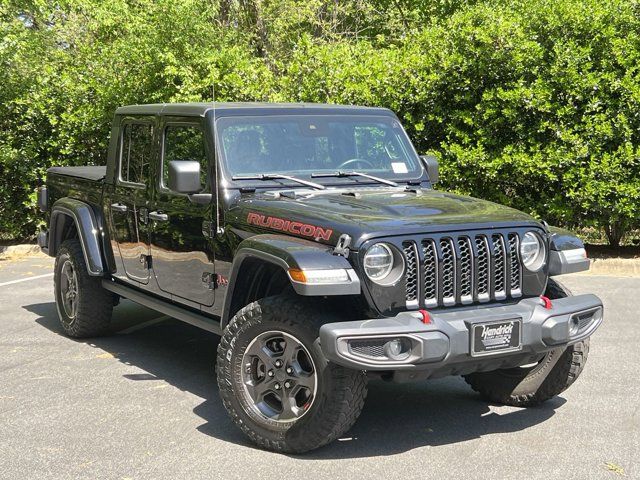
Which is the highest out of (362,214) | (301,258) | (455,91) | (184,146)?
(455,91)

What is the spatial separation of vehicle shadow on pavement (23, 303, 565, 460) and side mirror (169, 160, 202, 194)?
4.54ft

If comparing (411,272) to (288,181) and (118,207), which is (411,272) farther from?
(118,207)

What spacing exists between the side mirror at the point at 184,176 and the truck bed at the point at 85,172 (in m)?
2.04

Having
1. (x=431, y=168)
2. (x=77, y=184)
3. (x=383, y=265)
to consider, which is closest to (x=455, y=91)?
(x=431, y=168)

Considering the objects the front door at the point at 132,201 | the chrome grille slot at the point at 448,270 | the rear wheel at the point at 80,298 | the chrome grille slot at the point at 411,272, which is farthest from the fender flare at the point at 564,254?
the rear wheel at the point at 80,298

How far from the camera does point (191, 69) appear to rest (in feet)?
43.2

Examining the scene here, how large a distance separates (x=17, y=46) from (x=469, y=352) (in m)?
9.90

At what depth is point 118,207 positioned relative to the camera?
7.20 m

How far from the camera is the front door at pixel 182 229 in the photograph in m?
6.12

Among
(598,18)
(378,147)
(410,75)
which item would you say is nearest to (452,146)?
(410,75)

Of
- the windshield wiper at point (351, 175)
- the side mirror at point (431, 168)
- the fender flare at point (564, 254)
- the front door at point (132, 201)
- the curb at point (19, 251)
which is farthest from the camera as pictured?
the curb at point (19, 251)

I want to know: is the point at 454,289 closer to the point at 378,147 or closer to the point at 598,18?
the point at 378,147

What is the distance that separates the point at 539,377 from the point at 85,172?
4.32 m

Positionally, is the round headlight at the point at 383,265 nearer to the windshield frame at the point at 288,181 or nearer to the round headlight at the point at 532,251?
the round headlight at the point at 532,251
